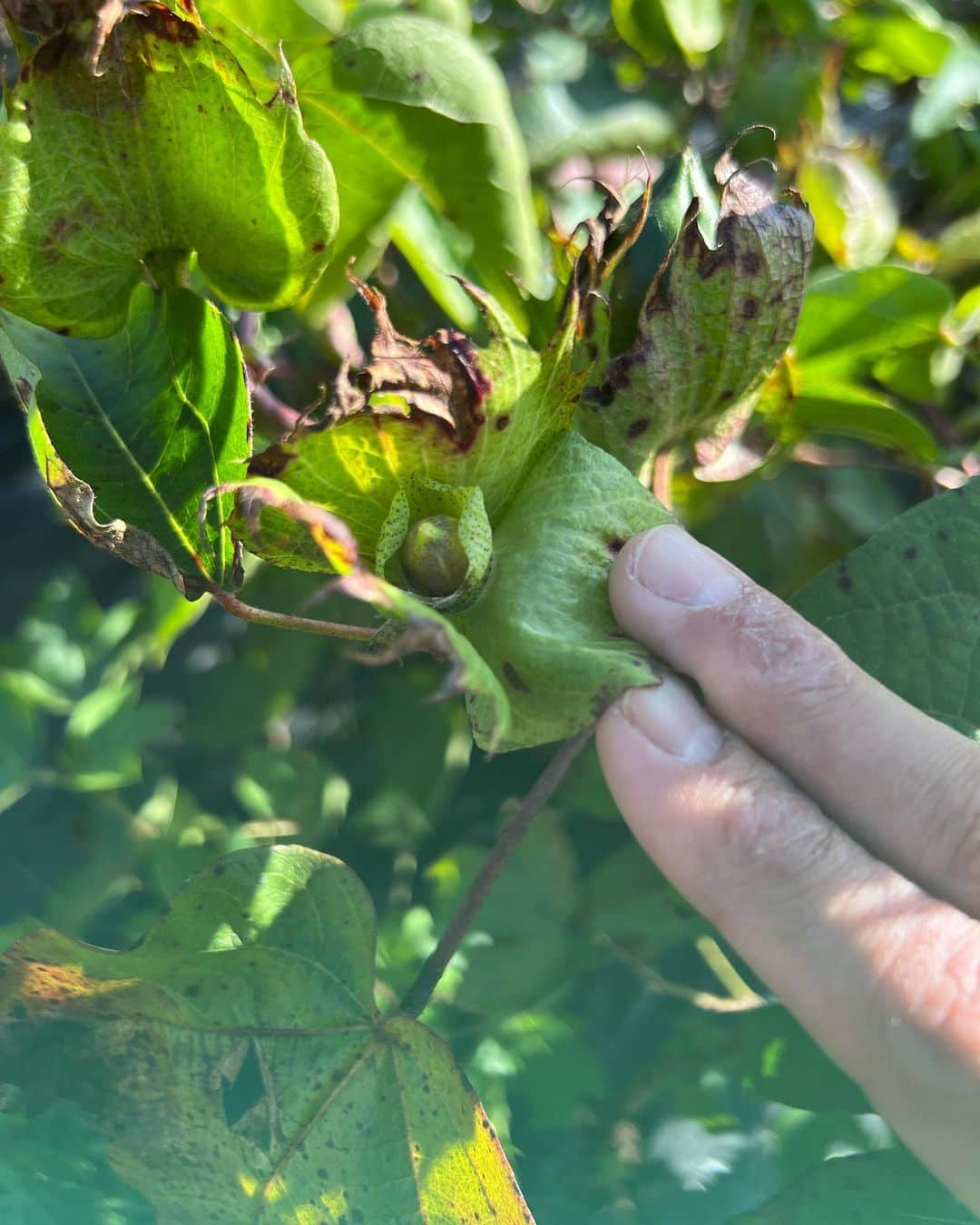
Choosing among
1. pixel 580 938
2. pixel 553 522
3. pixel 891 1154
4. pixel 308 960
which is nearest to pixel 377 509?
pixel 553 522

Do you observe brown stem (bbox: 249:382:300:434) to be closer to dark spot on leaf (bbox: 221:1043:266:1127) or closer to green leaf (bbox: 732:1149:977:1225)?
dark spot on leaf (bbox: 221:1043:266:1127)

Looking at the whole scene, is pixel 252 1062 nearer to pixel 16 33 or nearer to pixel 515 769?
pixel 515 769

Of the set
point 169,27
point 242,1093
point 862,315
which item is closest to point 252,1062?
point 242,1093

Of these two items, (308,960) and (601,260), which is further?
(308,960)

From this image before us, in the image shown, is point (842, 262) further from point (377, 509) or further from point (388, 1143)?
point (388, 1143)

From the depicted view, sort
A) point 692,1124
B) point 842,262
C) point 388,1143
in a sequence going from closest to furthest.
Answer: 1. point 388,1143
2. point 692,1124
3. point 842,262

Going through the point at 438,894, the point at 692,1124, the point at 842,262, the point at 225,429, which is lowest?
the point at 692,1124

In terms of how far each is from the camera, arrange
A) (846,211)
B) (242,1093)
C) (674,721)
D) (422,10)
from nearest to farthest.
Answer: (674,721), (242,1093), (422,10), (846,211)
